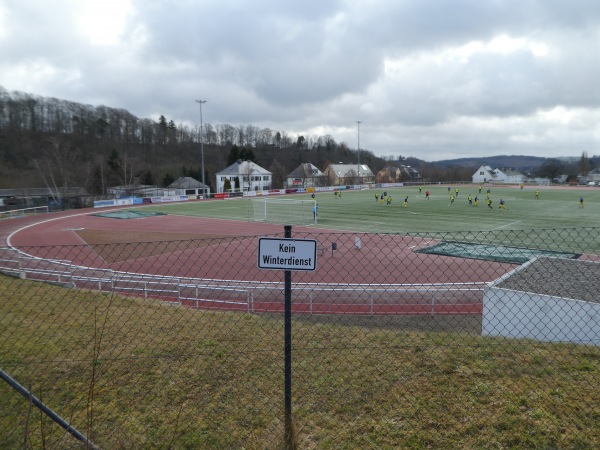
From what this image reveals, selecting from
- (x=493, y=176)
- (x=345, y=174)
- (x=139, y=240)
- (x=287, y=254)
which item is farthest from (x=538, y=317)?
(x=493, y=176)

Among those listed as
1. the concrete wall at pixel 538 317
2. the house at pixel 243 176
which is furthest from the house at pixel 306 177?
the concrete wall at pixel 538 317

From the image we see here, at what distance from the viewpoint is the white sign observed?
3758mm

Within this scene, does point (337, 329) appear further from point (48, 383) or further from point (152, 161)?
point (152, 161)

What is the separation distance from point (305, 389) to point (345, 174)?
392 ft

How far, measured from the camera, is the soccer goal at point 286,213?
129 ft

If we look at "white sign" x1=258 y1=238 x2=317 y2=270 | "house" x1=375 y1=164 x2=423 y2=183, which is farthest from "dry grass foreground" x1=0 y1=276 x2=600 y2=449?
"house" x1=375 y1=164 x2=423 y2=183

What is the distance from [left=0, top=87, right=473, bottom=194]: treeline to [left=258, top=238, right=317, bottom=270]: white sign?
5850cm

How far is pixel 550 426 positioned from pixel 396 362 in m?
2.14

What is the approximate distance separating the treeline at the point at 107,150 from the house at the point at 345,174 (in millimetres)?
13854

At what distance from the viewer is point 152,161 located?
107 m

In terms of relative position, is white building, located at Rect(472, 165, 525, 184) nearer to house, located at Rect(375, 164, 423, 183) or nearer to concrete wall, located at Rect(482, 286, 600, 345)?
house, located at Rect(375, 164, 423, 183)

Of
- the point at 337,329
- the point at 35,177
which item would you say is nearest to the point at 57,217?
the point at 35,177

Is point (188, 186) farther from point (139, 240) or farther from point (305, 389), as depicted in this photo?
point (305, 389)

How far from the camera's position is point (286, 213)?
45.3m
